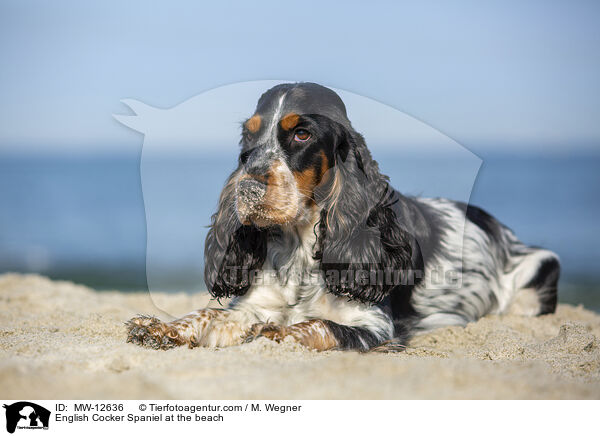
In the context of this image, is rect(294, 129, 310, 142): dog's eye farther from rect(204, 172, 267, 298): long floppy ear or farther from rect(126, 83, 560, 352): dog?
rect(204, 172, 267, 298): long floppy ear

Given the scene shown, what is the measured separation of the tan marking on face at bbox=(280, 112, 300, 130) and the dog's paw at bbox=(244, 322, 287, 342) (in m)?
1.03

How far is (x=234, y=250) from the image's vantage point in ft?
12.4

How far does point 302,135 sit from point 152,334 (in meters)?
1.29

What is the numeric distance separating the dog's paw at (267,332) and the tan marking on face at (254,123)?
103cm

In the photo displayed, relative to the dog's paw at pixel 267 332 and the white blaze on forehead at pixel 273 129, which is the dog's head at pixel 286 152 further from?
the dog's paw at pixel 267 332

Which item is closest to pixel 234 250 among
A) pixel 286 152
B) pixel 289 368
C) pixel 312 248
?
pixel 312 248

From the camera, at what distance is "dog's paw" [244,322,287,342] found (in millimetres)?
3252

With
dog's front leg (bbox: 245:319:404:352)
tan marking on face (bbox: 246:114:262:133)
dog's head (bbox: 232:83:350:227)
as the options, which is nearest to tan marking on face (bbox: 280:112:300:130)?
dog's head (bbox: 232:83:350:227)

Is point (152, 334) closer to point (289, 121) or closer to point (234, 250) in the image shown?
point (234, 250)

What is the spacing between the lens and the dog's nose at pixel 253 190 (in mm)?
3178

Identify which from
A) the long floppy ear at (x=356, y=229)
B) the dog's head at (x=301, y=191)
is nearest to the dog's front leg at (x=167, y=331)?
the dog's head at (x=301, y=191)
